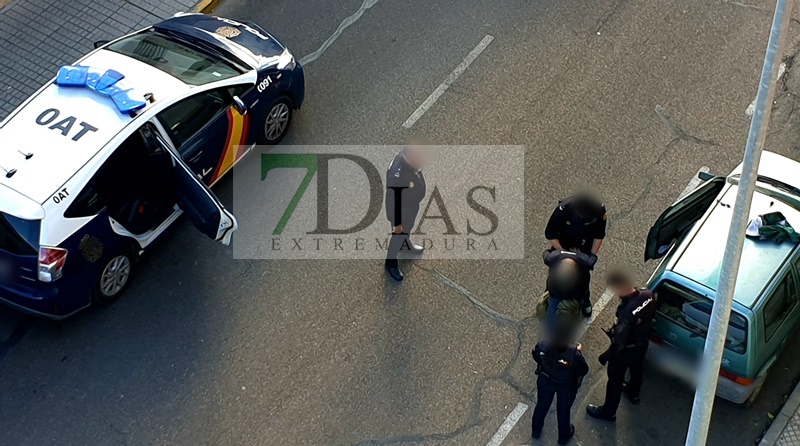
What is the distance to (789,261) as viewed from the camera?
8.89m

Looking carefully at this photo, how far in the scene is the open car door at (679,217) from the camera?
31.3 ft

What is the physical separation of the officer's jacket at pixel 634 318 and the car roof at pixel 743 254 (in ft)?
1.93

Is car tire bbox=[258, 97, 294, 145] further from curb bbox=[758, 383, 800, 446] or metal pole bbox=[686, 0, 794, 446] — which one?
curb bbox=[758, 383, 800, 446]

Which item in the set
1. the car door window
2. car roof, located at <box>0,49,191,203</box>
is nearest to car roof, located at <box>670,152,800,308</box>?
the car door window

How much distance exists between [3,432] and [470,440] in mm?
4302

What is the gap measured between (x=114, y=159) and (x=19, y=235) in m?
1.13

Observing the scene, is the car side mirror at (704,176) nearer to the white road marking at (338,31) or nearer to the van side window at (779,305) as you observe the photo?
the van side window at (779,305)

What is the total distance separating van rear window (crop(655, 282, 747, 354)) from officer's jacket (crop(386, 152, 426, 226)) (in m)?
2.45

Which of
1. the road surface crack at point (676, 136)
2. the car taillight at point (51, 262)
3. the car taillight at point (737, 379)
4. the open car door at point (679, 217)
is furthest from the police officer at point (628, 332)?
the car taillight at point (51, 262)

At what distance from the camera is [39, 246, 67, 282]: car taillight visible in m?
9.28

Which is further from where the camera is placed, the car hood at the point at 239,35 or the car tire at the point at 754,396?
the car hood at the point at 239,35

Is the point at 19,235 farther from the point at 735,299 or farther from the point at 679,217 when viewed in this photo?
the point at 735,299

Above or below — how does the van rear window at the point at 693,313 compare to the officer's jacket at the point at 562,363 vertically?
above

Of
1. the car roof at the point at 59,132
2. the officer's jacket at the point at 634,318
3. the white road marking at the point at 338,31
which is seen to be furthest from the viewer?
the white road marking at the point at 338,31
